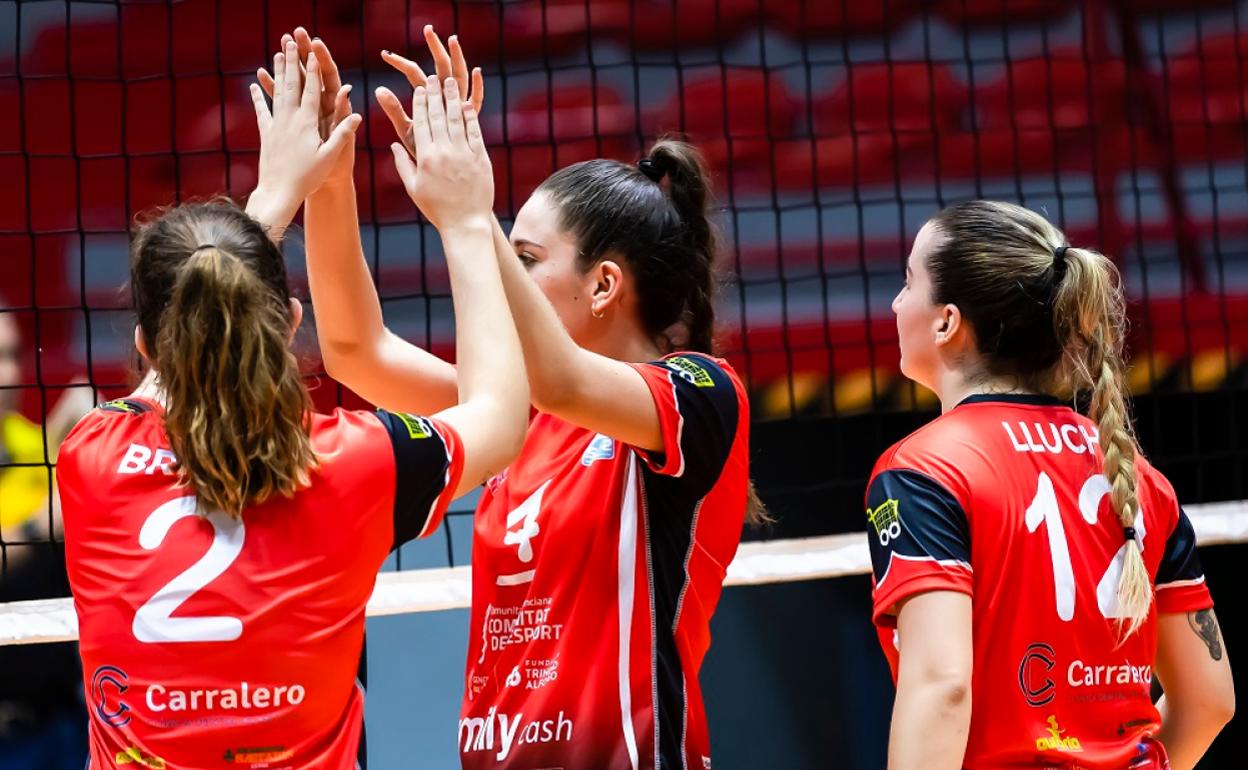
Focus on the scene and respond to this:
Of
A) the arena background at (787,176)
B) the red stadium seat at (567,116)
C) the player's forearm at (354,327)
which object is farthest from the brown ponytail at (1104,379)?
the red stadium seat at (567,116)

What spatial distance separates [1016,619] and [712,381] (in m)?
0.59

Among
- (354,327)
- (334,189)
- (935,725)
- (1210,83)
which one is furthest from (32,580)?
(1210,83)

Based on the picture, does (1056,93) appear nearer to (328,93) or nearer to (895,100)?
(895,100)

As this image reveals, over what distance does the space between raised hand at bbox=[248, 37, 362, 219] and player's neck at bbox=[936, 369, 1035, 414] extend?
95 cm

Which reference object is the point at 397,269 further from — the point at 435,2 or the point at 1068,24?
the point at 1068,24

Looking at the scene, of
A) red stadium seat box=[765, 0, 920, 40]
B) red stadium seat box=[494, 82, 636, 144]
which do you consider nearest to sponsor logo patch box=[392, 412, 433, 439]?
red stadium seat box=[494, 82, 636, 144]

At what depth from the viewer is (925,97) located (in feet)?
16.6

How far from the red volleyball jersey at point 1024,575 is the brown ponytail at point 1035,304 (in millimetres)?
114

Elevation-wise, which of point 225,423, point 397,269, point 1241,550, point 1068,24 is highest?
point 1068,24

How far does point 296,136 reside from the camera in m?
2.18

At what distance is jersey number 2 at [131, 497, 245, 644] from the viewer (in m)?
1.65

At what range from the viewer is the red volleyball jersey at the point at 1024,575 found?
6.21 ft

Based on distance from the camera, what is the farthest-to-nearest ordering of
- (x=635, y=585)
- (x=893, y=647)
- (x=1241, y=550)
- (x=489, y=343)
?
1. (x=1241, y=550)
2. (x=635, y=585)
3. (x=893, y=647)
4. (x=489, y=343)

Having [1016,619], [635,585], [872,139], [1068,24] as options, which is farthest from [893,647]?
[1068,24]
